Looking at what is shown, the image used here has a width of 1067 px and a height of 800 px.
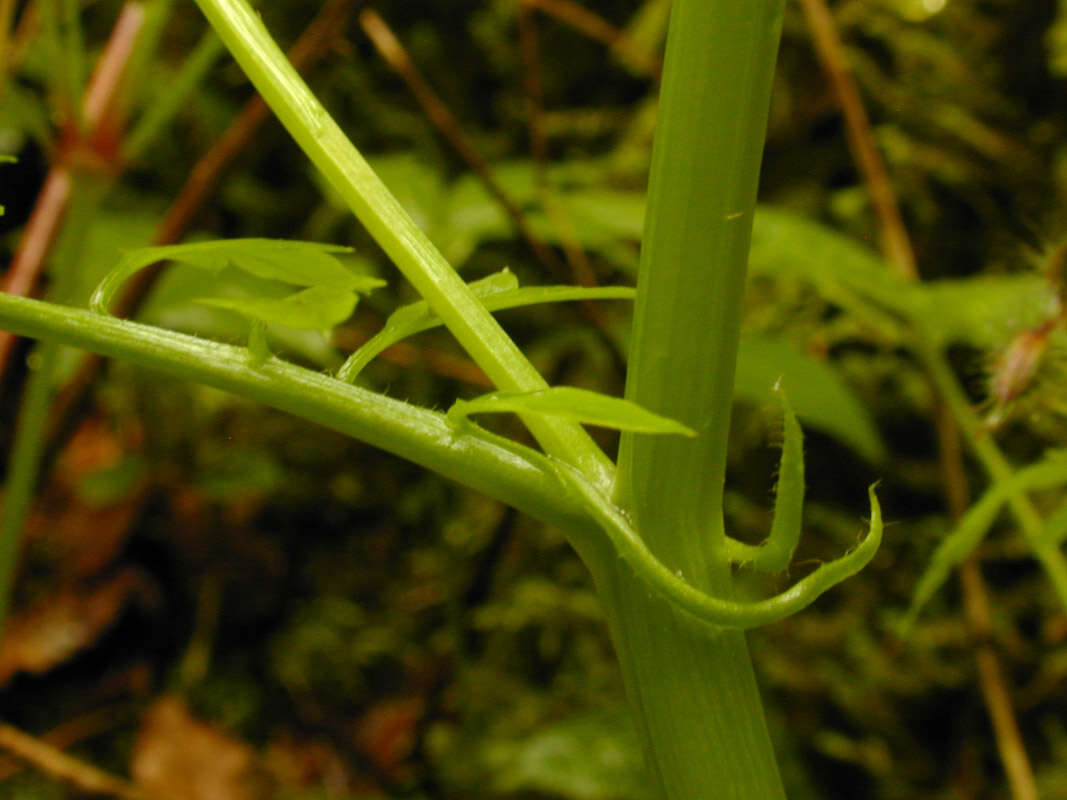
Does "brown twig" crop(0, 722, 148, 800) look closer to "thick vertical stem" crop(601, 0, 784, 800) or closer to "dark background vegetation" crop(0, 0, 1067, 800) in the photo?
"dark background vegetation" crop(0, 0, 1067, 800)

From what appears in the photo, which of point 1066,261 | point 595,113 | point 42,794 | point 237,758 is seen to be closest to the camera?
point 1066,261

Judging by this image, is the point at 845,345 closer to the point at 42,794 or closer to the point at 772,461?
the point at 772,461

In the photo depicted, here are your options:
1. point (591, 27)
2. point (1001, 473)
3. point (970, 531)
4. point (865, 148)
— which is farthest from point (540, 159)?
point (970, 531)

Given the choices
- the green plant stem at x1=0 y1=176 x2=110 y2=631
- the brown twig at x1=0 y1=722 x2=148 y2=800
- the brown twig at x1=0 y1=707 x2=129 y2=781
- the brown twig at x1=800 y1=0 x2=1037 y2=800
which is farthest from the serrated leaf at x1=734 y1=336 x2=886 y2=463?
the brown twig at x1=0 y1=707 x2=129 y2=781

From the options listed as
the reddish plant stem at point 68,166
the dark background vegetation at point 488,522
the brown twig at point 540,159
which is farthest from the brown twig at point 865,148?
the reddish plant stem at point 68,166

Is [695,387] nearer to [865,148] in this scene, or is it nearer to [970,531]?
[970,531]

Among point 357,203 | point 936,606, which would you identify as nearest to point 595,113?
point 936,606
